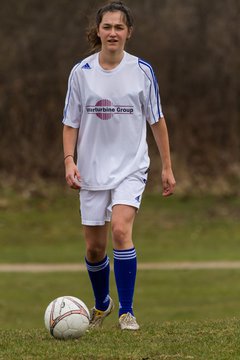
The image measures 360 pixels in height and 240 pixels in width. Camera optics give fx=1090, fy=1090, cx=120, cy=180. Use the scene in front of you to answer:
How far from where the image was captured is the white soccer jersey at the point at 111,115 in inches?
283

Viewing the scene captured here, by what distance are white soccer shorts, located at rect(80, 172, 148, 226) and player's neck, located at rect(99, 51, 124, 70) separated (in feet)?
2.44

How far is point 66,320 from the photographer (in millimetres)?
6758

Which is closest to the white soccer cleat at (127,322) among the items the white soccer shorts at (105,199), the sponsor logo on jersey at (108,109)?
the white soccer shorts at (105,199)

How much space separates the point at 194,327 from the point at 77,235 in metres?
15.6

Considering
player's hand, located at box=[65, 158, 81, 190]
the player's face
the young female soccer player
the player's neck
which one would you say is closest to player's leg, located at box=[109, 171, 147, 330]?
the young female soccer player

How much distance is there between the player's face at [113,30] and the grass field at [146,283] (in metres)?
1.88

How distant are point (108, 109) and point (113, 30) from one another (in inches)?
20.6

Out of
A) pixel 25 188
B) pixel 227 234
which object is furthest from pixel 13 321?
pixel 25 188

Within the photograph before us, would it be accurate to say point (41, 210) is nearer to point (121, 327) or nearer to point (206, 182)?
point (206, 182)

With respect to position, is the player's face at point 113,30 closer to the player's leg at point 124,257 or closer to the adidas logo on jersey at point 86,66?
the adidas logo on jersey at point 86,66

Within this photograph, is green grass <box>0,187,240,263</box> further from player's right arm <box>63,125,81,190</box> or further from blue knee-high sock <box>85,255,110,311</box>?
player's right arm <box>63,125,81,190</box>

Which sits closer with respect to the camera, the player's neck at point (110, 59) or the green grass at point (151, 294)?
the player's neck at point (110, 59)

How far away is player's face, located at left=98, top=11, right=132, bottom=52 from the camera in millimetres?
7191

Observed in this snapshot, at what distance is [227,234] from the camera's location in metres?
23.0
